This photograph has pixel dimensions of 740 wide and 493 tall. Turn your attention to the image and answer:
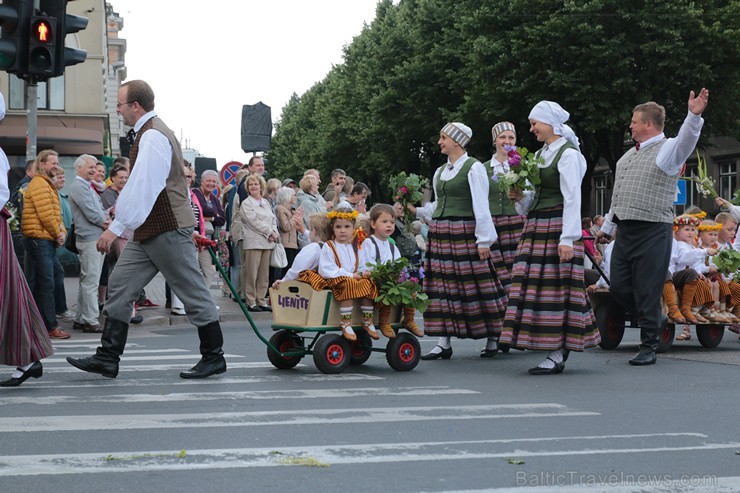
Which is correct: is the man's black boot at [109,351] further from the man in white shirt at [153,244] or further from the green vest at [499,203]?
the green vest at [499,203]

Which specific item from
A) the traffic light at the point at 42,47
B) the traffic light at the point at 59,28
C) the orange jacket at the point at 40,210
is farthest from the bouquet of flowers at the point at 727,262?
the traffic light at the point at 42,47

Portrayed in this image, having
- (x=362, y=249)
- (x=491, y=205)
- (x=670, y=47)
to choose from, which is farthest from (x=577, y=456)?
(x=670, y=47)

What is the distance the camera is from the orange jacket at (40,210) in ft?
44.7

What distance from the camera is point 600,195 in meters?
60.6

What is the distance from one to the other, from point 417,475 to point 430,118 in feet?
147

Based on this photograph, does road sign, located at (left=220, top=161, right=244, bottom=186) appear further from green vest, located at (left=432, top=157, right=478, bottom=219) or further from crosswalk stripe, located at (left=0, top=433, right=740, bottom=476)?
crosswalk stripe, located at (left=0, top=433, right=740, bottom=476)

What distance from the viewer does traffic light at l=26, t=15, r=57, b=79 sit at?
530 inches

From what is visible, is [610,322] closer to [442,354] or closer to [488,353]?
[488,353]

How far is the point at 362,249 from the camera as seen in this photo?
1045cm

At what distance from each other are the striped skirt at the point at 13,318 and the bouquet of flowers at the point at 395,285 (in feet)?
9.03

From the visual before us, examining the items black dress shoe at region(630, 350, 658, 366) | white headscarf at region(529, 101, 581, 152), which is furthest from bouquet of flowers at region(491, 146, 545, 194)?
black dress shoe at region(630, 350, 658, 366)

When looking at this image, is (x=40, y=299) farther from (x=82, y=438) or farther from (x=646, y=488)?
(x=646, y=488)

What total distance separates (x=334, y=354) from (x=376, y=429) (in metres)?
3.12

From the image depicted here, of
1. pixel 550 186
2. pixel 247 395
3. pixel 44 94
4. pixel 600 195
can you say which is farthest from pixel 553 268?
pixel 600 195
